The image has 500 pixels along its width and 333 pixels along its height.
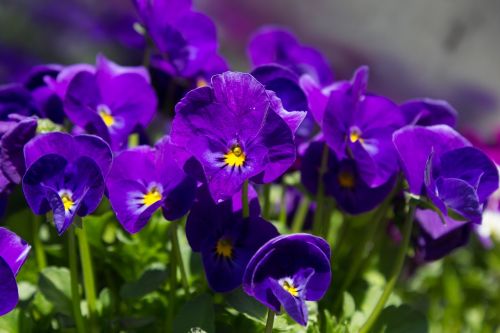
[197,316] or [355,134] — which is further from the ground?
[355,134]

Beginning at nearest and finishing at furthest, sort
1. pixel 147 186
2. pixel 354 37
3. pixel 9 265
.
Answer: pixel 9 265
pixel 147 186
pixel 354 37

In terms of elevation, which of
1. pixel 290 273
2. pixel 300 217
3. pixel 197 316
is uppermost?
pixel 290 273

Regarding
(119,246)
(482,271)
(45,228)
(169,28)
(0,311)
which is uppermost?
(169,28)

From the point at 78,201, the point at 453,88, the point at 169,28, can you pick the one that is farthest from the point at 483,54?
the point at 78,201

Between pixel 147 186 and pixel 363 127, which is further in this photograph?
pixel 363 127

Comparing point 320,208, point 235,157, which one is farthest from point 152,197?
point 320,208

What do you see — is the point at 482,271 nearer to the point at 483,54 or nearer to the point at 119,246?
the point at 483,54

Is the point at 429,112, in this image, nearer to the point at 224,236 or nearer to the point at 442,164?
the point at 442,164

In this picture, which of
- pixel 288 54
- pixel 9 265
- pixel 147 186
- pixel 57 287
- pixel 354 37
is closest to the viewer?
pixel 9 265
